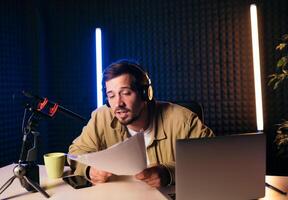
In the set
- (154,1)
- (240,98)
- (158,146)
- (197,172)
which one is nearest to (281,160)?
(240,98)

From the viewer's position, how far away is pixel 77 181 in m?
1.22

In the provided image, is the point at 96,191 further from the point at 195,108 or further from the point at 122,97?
the point at 195,108

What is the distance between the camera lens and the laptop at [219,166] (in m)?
0.86

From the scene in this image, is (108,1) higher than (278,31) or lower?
higher

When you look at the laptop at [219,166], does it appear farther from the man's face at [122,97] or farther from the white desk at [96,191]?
the man's face at [122,97]

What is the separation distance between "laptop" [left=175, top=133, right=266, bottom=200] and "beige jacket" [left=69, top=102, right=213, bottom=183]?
0.47 meters

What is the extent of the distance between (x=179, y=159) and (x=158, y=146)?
59cm

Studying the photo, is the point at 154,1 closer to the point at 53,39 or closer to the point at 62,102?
the point at 53,39

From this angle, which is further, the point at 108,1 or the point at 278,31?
the point at 108,1

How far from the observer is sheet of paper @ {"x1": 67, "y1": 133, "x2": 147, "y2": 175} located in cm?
97

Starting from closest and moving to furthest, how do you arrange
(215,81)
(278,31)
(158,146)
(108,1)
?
(158,146)
(278,31)
(215,81)
(108,1)

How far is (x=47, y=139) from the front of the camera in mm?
2955

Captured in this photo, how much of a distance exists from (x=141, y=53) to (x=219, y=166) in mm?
2018

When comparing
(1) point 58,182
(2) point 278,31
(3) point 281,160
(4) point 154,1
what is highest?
(4) point 154,1
